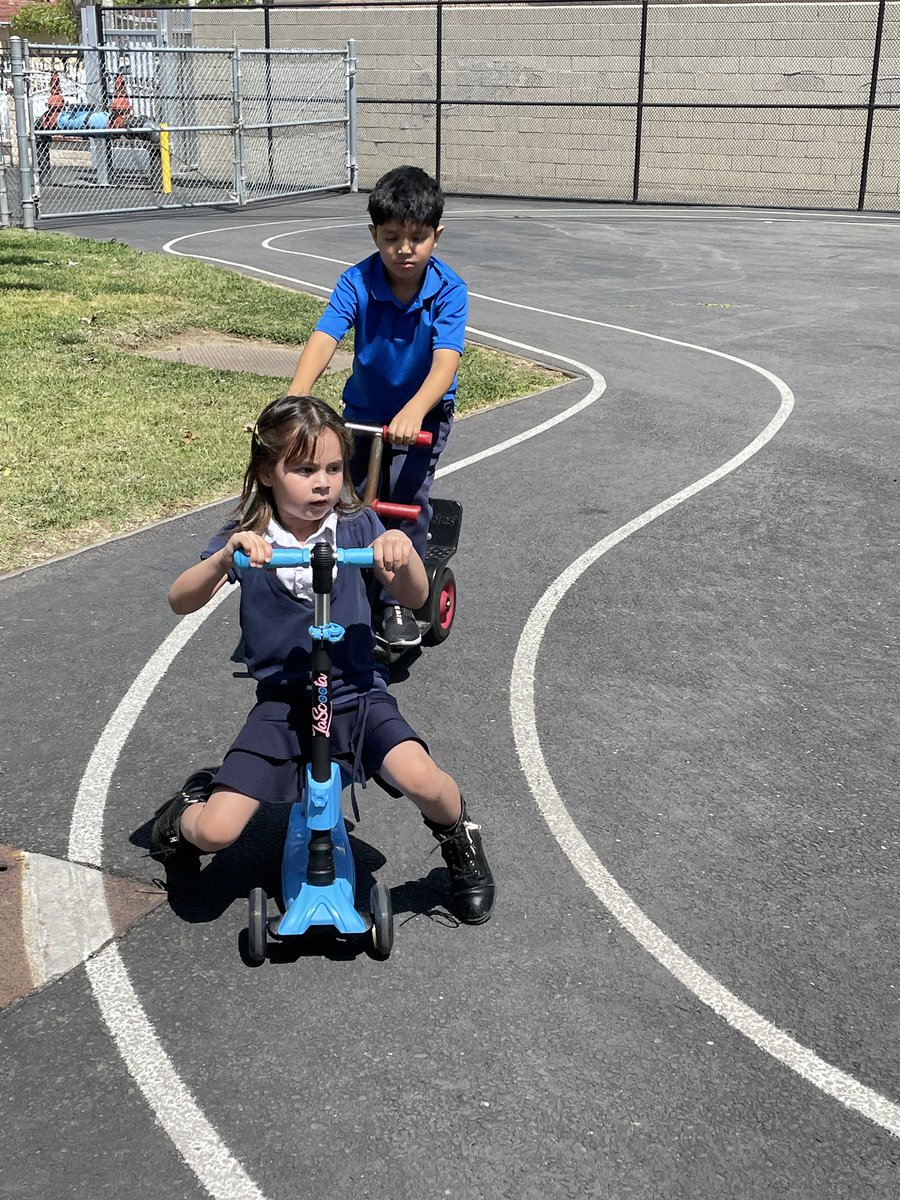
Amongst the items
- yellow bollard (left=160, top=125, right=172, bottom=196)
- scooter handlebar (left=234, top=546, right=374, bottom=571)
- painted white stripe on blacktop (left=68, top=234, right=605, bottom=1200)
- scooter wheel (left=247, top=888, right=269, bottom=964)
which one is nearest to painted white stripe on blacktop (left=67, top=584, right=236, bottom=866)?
painted white stripe on blacktop (left=68, top=234, right=605, bottom=1200)

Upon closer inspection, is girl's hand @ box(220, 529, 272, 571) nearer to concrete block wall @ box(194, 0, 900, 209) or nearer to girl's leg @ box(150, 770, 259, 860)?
girl's leg @ box(150, 770, 259, 860)

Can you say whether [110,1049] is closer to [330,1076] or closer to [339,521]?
[330,1076]

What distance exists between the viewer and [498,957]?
4211 millimetres

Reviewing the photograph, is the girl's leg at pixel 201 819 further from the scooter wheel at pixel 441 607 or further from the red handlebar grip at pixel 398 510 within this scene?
the scooter wheel at pixel 441 607

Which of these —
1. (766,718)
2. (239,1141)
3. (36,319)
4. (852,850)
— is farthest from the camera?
(36,319)

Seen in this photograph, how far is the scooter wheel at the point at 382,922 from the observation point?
13.5 ft

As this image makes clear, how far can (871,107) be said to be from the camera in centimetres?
2788

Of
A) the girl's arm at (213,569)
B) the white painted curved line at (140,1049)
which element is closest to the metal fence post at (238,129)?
the white painted curved line at (140,1049)

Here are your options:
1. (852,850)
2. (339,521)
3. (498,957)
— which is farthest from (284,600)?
(852,850)

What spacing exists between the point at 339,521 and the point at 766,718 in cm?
261

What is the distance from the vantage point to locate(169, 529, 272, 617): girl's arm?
3791 mm

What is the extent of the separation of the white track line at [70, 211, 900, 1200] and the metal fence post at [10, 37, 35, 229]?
16504 mm

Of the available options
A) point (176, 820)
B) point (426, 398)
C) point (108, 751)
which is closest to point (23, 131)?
point (426, 398)

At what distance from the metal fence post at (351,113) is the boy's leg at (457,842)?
2895cm
